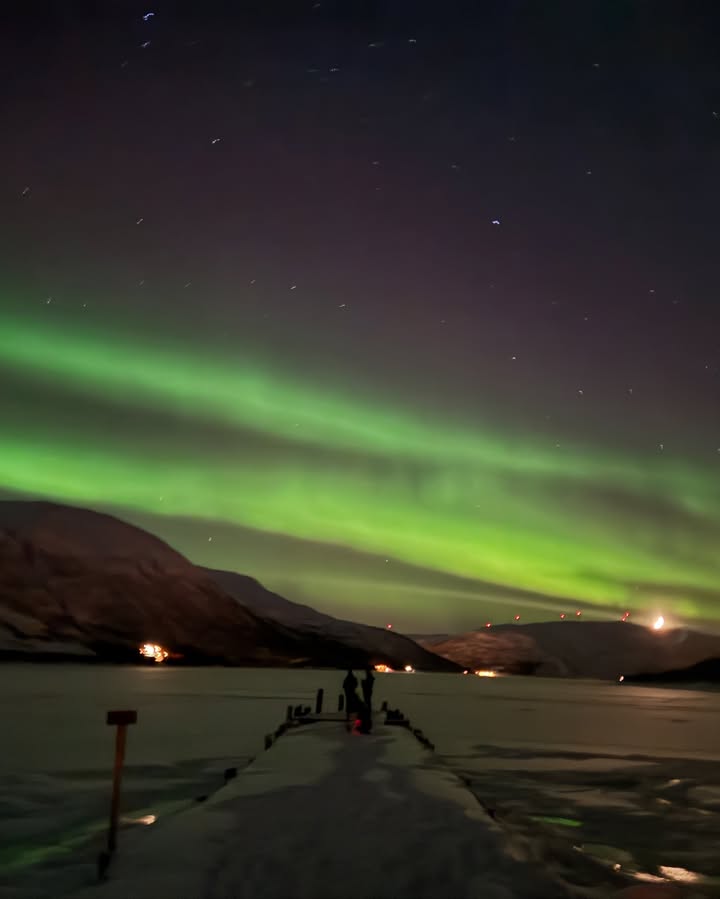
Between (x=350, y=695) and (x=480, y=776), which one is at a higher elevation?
(x=350, y=695)

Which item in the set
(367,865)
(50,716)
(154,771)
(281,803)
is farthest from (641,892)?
(50,716)

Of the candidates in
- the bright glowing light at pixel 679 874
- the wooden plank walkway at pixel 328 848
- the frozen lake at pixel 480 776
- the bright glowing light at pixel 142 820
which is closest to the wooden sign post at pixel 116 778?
the wooden plank walkway at pixel 328 848

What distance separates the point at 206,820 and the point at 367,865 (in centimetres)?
451

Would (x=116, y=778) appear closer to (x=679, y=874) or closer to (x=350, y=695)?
(x=679, y=874)

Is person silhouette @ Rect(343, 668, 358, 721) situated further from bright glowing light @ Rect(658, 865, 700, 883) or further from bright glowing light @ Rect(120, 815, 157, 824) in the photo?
bright glowing light @ Rect(658, 865, 700, 883)

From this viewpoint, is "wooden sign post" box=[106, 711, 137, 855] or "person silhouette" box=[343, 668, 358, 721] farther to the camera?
"person silhouette" box=[343, 668, 358, 721]

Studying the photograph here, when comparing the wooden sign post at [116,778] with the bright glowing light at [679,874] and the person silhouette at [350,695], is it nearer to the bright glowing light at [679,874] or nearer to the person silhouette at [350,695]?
the bright glowing light at [679,874]

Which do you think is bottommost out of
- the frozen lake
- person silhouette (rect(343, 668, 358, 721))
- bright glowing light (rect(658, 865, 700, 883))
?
the frozen lake

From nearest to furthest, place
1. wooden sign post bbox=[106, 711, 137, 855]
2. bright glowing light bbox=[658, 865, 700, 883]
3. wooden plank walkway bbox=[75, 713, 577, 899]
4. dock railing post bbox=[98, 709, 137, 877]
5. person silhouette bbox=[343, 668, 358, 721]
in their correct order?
1. wooden plank walkway bbox=[75, 713, 577, 899]
2. dock railing post bbox=[98, 709, 137, 877]
3. wooden sign post bbox=[106, 711, 137, 855]
4. bright glowing light bbox=[658, 865, 700, 883]
5. person silhouette bbox=[343, 668, 358, 721]

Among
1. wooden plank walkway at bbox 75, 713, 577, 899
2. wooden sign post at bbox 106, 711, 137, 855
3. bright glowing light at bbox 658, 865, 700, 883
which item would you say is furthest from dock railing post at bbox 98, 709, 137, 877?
bright glowing light at bbox 658, 865, 700, 883

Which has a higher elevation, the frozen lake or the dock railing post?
the dock railing post

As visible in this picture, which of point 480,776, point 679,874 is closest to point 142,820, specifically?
point 679,874

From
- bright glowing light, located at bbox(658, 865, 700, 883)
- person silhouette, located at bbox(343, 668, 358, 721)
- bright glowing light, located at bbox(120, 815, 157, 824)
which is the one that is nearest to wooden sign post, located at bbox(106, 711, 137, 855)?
bright glowing light, located at bbox(120, 815, 157, 824)

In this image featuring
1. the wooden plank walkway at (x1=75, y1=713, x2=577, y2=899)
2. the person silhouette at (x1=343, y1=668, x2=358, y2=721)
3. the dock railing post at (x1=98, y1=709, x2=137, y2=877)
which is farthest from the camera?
the person silhouette at (x1=343, y1=668, x2=358, y2=721)
